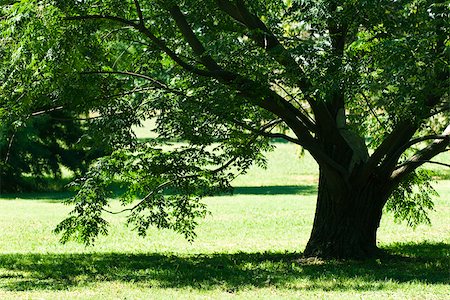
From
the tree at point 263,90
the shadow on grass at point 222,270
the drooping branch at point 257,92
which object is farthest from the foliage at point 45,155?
the drooping branch at point 257,92

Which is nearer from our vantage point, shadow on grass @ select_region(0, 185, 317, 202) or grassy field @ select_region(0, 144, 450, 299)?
grassy field @ select_region(0, 144, 450, 299)

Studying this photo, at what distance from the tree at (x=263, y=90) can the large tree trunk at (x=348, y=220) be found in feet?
0.05

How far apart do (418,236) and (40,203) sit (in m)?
13.6

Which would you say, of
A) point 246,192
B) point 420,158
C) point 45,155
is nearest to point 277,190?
point 246,192

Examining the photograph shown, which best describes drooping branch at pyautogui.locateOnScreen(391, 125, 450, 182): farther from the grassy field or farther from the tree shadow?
the tree shadow

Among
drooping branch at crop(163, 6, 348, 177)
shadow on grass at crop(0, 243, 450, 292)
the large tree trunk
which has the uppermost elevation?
drooping branch at crop(163, 6, 348, 177)

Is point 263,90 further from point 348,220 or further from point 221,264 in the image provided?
point 221,264

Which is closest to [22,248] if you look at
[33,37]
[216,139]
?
[216,139]

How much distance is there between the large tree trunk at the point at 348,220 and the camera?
11352 mm

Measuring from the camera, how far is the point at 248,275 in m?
10.1

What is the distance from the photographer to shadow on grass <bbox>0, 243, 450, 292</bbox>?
31.1ft

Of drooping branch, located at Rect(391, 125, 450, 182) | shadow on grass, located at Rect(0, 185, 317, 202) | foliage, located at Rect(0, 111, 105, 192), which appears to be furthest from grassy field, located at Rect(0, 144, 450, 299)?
foliage, located at Rect(0, 111, 105, 192)

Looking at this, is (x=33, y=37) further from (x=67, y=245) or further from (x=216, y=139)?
(x=67, y=245)

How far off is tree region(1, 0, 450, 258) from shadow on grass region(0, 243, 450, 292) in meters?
0.57
